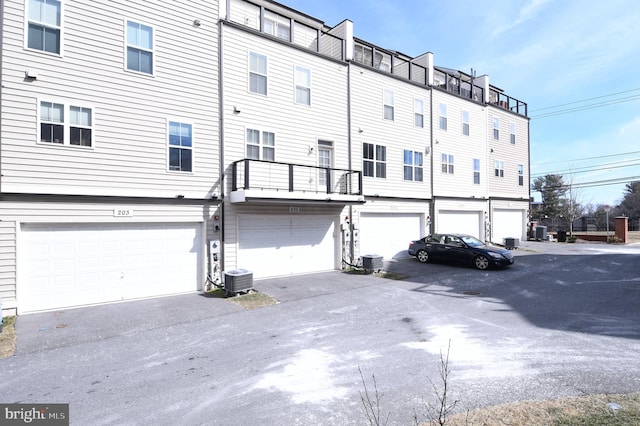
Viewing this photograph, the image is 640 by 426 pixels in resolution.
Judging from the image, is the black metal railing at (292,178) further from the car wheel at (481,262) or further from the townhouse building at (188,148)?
the car wheel at (481,262)

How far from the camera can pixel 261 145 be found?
12539 millimetres

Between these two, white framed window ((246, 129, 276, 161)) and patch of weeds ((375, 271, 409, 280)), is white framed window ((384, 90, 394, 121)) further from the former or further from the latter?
patch of weeds ((375, 271, 409, 280))

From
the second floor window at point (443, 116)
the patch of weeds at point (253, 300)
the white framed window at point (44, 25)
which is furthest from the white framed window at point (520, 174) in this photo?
the white framed window at point (44, 25)

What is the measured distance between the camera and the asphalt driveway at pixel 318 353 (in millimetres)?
4344

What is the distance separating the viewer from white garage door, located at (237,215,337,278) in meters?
12.2

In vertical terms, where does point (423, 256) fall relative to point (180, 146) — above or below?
below

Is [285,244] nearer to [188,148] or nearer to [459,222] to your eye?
[188,148]

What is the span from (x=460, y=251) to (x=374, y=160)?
564 centimetres

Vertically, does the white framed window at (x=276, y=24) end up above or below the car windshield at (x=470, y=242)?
above

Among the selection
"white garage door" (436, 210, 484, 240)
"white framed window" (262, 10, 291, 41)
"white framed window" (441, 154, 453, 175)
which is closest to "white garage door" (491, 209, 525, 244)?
"white garage door" (436, 210, 484, 240)

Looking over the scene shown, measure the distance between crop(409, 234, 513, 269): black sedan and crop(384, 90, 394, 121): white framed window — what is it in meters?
6.30

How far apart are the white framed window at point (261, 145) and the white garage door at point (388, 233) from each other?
17.4ft

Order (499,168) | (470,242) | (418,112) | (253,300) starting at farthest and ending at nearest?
(499,168)
(418,112)
(470,242)
(253,300)

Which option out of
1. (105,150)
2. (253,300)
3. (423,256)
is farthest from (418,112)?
(105,150)
